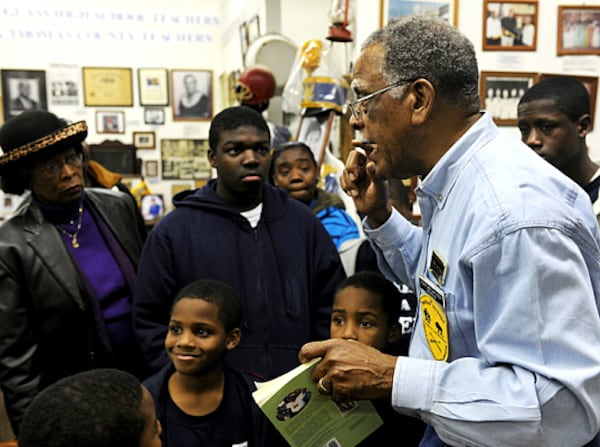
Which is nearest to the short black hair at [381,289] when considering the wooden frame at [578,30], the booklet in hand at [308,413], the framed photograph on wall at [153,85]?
the booklet in hand at [308,413]

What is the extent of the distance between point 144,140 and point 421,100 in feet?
18.3

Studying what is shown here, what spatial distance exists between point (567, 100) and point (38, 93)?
18.4 feet

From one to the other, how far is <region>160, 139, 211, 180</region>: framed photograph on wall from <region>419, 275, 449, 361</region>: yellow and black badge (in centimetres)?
535

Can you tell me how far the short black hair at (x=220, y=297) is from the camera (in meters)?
1.85

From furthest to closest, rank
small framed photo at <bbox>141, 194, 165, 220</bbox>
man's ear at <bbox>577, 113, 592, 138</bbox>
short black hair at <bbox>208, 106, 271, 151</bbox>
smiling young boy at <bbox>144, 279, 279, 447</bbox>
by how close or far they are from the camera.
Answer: small framed photo at <bbox>141, 194, 165, 220</bbox>
man's ear at <bbox>577, 113, 592, 138</bbox>
short black hair at <bbox>208, 106, 271, 151</bbox>
smiling young boy at <bbox>144, 279, 279, 447</bbox>

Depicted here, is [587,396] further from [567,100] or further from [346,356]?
[567,100]

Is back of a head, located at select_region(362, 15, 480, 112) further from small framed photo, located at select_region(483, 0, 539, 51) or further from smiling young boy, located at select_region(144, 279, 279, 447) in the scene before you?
small framed photo, located at select_region(483, 0, 539, 51)

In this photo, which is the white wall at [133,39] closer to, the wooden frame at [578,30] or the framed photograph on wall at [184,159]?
the framed photograph on wall at [184,159]

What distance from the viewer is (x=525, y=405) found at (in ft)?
2.89

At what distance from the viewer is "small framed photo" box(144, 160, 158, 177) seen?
621 centimetres

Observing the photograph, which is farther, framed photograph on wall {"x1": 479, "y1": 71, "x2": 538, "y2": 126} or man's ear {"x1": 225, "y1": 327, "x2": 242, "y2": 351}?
framed photograph on wall {"x1": 479, "y1": 71, "x2": 538, "y2": 126}

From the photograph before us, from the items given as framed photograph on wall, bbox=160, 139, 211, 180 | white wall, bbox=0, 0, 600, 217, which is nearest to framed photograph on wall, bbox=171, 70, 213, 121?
white wall, bbox=0, 0, 600, 217

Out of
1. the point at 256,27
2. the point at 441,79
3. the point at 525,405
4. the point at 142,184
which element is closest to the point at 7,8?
the point at 142,184

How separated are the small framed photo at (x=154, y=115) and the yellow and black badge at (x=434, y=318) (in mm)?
5587
